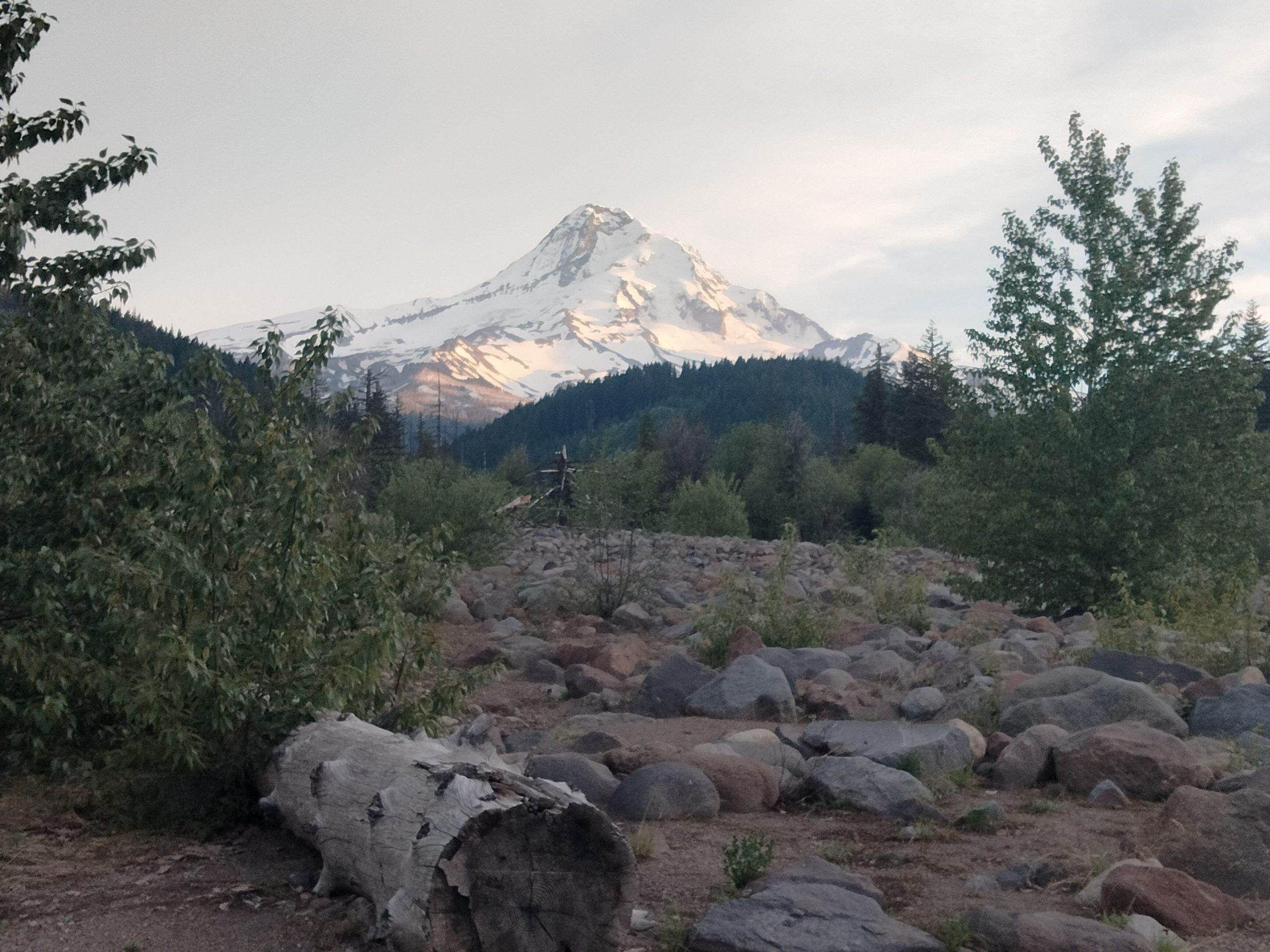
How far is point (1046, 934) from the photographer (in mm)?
4320

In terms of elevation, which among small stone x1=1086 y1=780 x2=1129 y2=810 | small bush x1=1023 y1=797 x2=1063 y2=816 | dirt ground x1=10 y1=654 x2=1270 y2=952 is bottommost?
dirt ground x1=10 y1=654 x2=1270 y2=952

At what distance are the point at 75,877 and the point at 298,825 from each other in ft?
3.28

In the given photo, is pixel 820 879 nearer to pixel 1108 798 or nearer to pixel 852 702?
pixel 1108 798

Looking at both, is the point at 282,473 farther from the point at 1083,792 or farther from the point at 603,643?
the point at 603,643

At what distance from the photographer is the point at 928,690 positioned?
914 cm

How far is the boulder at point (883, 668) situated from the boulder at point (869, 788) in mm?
3033

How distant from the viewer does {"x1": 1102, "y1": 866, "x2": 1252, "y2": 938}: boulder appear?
15.1ft

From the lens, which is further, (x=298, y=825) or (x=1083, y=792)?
(x=1083, y=792)

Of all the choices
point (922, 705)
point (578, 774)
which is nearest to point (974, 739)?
point (922, 705)

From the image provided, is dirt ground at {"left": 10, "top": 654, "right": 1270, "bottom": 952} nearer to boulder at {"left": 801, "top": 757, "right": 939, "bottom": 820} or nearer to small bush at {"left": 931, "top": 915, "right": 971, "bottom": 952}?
boulder at {"left": 801, "top": 757, "right": 939, "bottom": 820}

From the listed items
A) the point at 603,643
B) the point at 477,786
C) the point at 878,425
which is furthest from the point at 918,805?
the point at 878,425


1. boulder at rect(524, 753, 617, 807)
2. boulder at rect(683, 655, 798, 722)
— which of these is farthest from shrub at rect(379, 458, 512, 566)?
boulder at rect(524, 753, 617, 807)

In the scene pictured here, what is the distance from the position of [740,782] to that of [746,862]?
5.55ft

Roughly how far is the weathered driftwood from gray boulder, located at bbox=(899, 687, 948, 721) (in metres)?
4.71
